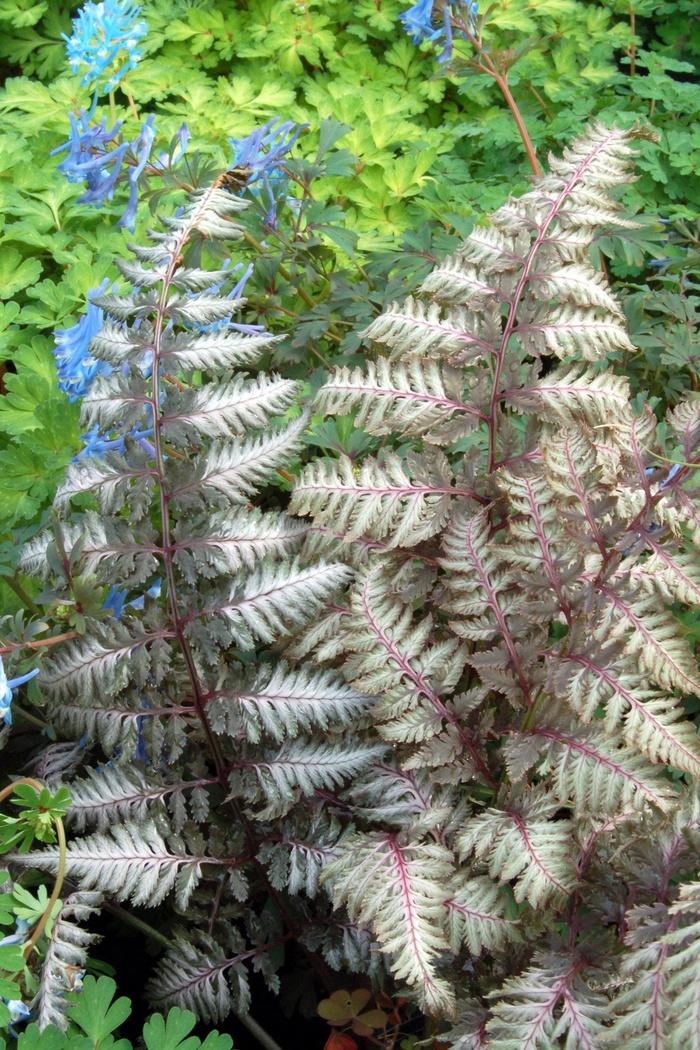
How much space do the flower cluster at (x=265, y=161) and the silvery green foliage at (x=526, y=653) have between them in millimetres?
515

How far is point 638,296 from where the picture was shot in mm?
2092

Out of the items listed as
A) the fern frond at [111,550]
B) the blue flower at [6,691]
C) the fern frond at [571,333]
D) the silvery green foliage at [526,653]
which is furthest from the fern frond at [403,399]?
the blue flower at [6,691]

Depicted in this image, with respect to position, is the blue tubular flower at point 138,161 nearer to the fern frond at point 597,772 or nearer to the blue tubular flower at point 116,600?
the blue tubular flower at point 116,600

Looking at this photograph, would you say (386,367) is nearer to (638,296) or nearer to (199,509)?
(199,509)

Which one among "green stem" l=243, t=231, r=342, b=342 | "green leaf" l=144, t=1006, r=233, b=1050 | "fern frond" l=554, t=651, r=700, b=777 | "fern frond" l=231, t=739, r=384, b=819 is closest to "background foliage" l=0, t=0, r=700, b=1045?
"green stem" l=243, t=231, r=342, b=342

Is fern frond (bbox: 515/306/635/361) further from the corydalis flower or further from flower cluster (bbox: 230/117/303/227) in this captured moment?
the corydalis flower

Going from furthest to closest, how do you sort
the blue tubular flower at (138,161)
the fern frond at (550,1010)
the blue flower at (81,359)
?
the blue tubular flower at (138,161), the blue flower at (81,359), the fern frond at (550,1010)

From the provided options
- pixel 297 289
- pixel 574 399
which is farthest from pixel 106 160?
pixel 574 399

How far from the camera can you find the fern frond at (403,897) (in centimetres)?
114

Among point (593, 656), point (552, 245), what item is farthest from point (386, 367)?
point (593, 656)

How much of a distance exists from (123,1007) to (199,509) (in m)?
0.65

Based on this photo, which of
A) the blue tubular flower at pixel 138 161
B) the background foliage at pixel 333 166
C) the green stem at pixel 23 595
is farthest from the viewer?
the background foliage at pixel 333 166

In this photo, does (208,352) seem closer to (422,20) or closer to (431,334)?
(431,334)

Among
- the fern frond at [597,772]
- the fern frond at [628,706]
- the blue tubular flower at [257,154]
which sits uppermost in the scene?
the blue tubular flower at [257,154]
